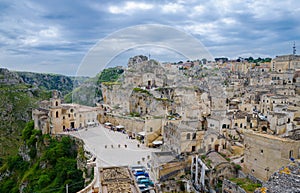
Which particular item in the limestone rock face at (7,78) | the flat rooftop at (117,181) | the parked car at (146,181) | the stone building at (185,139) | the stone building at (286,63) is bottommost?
the parked car at (146,181)

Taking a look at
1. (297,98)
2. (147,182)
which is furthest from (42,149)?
(297,98)

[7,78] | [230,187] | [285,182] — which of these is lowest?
[230,187]

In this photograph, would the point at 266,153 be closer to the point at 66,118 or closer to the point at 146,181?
the point at 146,181

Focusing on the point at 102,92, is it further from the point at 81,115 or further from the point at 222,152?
the point at 222,152

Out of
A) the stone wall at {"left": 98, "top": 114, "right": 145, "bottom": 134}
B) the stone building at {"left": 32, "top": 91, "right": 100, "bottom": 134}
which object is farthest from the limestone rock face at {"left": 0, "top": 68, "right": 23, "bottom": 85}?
the stone wall at {"left": 98, "top": 114, "right": 145, "bottom": 134}

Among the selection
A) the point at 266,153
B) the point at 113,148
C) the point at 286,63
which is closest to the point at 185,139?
the point at 266,153

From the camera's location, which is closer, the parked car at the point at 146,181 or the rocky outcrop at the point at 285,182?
the rocky outcrop at the point at 285,182

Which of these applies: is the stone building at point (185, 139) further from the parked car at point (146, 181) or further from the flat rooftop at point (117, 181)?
the flat rooftop at point (117, 181)

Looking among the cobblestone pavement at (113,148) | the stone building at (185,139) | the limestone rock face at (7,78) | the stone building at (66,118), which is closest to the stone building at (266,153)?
the stone building at (185,139)

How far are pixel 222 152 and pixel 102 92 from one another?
562 inches

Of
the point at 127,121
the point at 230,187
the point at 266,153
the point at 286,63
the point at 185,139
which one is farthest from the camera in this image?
the point at 286,63

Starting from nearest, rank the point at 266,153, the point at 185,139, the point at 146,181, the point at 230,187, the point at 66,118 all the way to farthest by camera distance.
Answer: the point at 230,187
the point at 266,153
the point at 146,181
the point at 185,139
the point at 66,118

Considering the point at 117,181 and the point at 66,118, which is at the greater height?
the point at 66,118

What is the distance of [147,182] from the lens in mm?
12781
